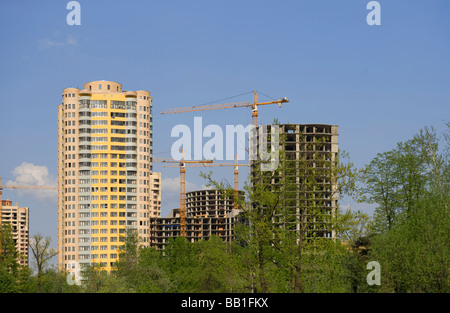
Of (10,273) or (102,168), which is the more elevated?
(102,168)

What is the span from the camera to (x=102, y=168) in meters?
168

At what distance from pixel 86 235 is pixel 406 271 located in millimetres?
131105

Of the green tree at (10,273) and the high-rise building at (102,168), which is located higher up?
the high-rise building at (102,168)

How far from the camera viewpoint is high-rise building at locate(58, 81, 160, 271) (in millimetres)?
163000

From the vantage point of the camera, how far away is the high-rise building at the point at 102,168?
163000mm

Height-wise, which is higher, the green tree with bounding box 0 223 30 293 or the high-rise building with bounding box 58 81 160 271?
the high-rise building with bounding box 58 81 160 271

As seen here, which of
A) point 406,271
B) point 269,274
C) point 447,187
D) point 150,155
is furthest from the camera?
point 150,155

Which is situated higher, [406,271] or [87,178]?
[87,178]

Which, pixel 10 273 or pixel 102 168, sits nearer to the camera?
pixel 10 273

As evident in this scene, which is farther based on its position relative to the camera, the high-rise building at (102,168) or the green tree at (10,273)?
the high-rise building at (102,168)

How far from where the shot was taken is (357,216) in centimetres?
3453

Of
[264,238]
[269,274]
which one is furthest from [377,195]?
[264,238]
